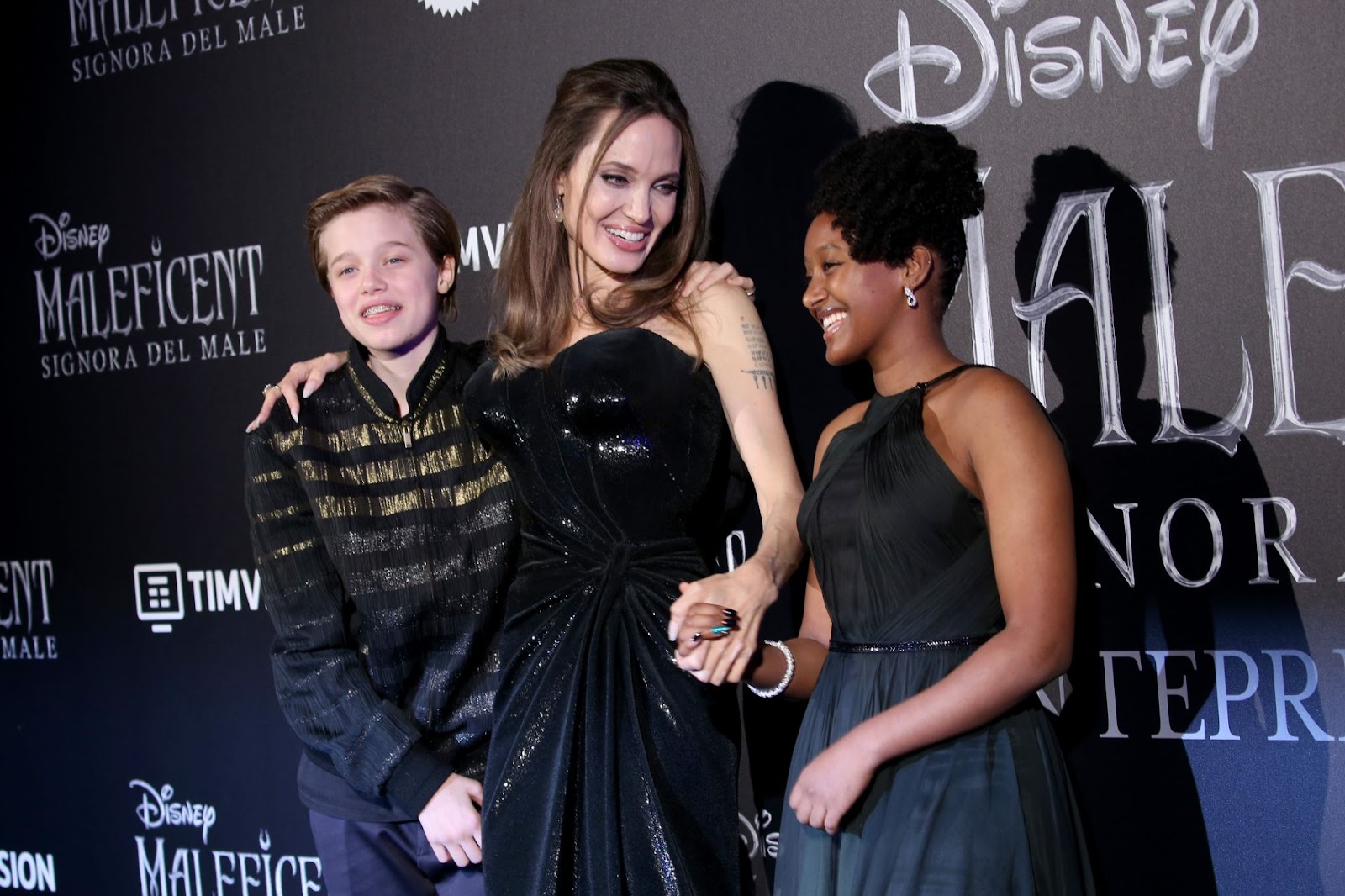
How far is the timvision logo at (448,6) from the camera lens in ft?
9.45

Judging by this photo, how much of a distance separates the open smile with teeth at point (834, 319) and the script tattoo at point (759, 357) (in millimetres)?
218

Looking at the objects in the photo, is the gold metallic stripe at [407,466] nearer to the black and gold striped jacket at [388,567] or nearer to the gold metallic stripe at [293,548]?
the black and gold striped jacket at [388,567]

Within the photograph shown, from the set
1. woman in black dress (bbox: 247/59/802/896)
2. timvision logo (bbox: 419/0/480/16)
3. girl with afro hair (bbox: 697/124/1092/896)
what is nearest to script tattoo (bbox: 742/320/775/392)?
woman in black dress (bbox: 247/59/802/896)

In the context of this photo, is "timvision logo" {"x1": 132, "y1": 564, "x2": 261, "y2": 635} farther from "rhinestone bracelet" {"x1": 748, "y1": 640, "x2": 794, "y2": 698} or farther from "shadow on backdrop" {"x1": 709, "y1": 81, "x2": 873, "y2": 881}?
"rhinestone bracelet" {"x1": 748, "y1": 640, "x2": 794, "y2": 698}

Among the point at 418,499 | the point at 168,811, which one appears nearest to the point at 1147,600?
the point at 418,499

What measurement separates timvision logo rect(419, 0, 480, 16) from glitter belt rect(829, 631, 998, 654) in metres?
1.82

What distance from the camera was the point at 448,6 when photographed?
2.91 metres

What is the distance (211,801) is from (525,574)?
169 centimetres

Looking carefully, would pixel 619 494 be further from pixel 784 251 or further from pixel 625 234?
pixel 784 251

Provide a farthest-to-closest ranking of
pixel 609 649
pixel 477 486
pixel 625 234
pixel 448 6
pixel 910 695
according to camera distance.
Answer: pixel 448 6 → pixel 477 486 → pixel 625 234 → pixel 609 649 → pixel 910 695

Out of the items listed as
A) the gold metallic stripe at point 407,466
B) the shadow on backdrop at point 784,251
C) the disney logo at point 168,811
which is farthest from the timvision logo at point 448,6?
the disney logo at point 168,811

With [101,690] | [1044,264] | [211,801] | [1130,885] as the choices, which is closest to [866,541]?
[1044,264]

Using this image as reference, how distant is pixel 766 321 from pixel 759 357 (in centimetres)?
59

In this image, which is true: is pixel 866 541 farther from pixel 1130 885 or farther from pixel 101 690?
pixel 101 690
